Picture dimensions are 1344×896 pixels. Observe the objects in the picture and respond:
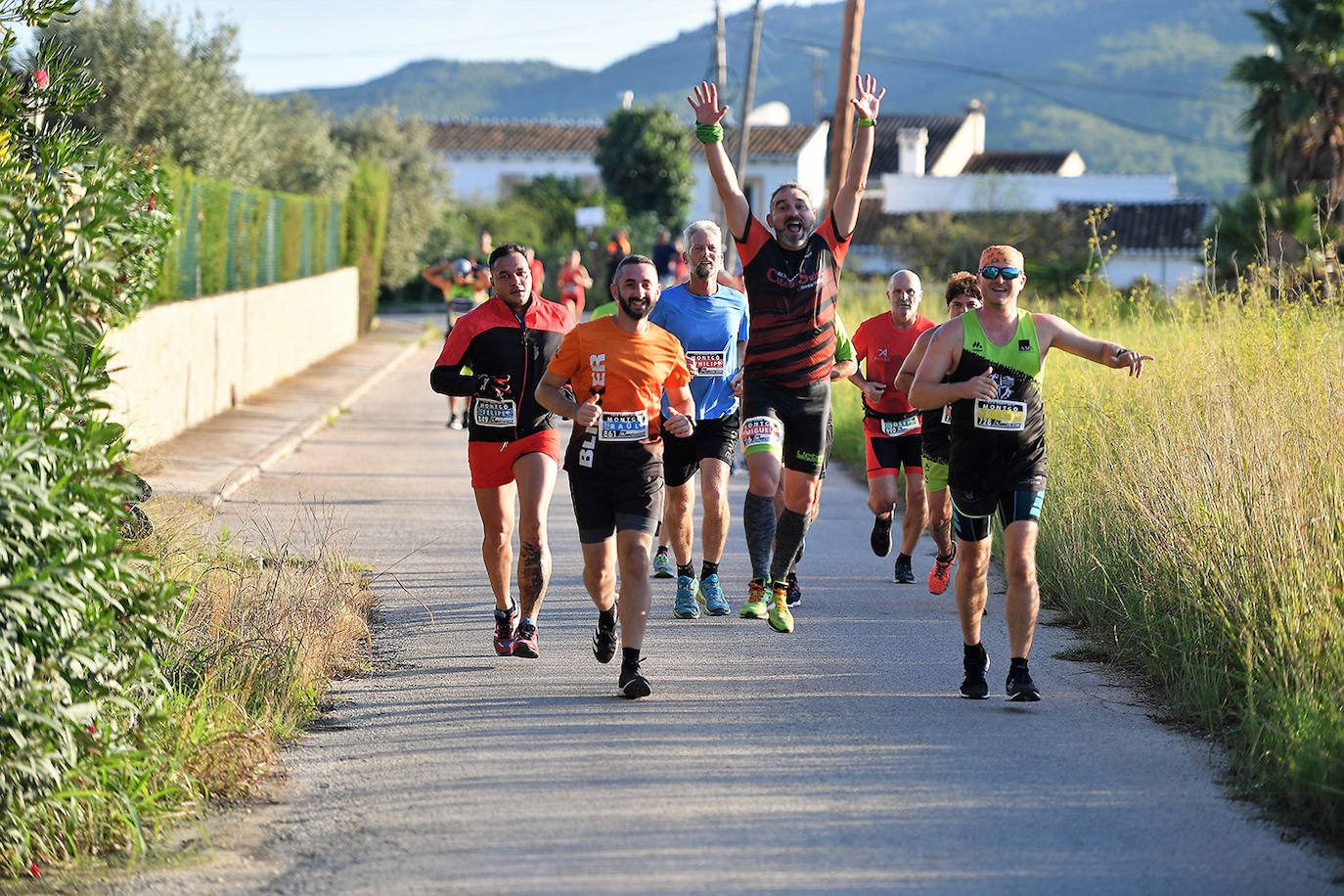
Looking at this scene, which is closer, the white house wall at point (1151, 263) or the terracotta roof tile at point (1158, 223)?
the white house wall at point (1151, 263)

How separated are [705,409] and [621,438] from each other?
1.90 meters

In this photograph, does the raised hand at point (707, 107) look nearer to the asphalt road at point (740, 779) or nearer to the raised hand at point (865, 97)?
the raised hand at point (865, 97)

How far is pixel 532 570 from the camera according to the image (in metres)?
7.75

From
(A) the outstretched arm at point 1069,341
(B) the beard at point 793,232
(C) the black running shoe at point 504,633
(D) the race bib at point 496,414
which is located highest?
(B) the beard at point 793,232

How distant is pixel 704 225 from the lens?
8781mm

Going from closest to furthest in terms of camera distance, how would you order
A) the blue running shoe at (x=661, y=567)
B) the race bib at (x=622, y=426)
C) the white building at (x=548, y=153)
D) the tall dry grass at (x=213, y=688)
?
the tall dry grass at (x=213, y=688)
the race bib at (x=622, y=426)
the blue running shoe at (x=661, y=567)
the white building at (x=548, y=153)

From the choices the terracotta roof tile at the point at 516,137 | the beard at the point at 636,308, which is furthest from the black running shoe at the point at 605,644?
the terracotta roof tile at the point at 516,137

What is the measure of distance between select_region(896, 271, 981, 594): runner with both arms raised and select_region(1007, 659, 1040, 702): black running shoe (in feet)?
7.69

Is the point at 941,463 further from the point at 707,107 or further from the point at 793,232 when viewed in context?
the point at 707,107

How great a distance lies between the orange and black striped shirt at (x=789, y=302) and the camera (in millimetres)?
8250

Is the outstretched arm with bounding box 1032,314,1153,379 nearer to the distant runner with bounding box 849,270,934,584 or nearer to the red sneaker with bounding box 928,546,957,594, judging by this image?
the red sneaker with bounding box 928,546,957,594

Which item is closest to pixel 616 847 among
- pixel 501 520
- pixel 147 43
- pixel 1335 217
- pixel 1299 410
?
pixel 501 520

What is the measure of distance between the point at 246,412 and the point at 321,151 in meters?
23.5

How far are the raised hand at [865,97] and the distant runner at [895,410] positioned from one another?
187cm
